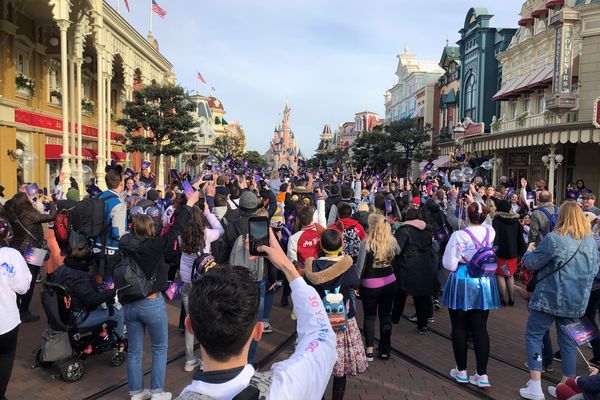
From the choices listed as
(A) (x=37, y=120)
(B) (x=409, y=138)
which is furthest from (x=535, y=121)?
(A) (x=37, y=120)

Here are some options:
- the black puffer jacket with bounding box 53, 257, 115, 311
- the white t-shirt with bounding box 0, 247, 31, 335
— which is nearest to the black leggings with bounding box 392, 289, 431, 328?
the black puffer jacket with bounding box 53, 257, 115, 311

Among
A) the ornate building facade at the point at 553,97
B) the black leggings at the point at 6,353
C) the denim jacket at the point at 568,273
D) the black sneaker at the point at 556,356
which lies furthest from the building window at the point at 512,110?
the black leggings at the point at 6,353

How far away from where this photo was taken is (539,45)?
→ 22297 millimetres

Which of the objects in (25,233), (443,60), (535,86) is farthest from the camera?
(443,60)

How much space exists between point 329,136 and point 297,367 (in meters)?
139

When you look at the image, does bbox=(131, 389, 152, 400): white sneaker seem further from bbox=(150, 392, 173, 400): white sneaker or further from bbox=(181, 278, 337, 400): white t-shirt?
bbox=(181, 278, 337, 400): white t-shirt

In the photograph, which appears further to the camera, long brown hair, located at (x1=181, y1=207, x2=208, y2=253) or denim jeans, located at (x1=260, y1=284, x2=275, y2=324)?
denim jeans, located at (x1=260, y1=284, x2=275, y2=324)

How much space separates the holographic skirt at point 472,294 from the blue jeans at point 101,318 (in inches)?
140

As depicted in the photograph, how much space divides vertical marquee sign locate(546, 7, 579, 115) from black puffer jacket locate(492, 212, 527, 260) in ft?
43.6

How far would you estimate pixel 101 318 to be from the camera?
16.3ft

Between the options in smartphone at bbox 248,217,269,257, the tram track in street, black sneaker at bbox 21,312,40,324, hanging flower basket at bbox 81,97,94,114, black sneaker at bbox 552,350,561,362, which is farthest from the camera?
hanging flower basket at bbox 81,97,94,114

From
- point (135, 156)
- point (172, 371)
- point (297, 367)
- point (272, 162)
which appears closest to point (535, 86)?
point (172, 371)

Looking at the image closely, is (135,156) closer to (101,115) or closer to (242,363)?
(101,115)

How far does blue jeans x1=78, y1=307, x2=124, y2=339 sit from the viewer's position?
4.86m
